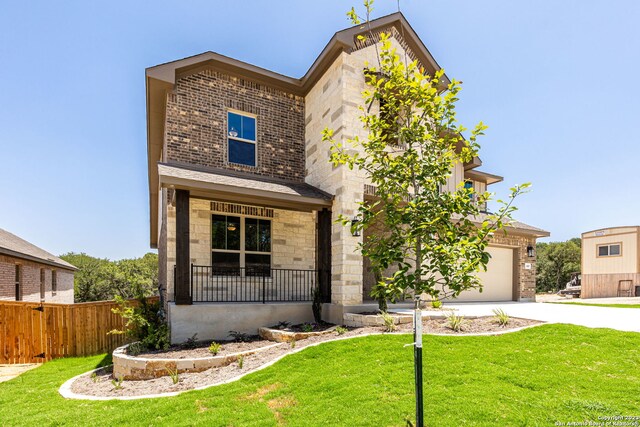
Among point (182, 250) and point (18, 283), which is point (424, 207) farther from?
point (18, 283)

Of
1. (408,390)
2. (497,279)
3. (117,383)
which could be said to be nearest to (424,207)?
(408,390)

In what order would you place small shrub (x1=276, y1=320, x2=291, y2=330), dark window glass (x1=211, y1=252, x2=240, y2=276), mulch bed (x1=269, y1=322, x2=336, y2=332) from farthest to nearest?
dark window glass (x1=211, y1=252, x2=240, y2=276) → small shrub (x1=276, y1=320, x2=291, y2=330) → mulch bed (x1=269, y1=322, x2=336, y2=332)

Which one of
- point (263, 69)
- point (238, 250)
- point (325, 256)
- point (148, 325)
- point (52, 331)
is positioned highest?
point (263, 69)

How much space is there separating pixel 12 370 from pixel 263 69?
1060cm

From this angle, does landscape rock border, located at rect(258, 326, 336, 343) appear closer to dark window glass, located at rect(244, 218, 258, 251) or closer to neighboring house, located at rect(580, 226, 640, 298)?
dark window glass, located at rect(244, 218, 258, 251)

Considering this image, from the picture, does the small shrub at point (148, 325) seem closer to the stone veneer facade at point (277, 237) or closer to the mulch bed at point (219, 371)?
the mulch bed at point (219, 371)

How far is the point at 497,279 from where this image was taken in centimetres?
1415

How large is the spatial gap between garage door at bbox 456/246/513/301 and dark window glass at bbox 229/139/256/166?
9.55 metres

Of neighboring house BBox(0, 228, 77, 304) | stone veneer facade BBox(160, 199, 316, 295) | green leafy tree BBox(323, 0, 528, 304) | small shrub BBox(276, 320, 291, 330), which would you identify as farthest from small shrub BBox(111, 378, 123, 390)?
neighboring house BBox(0, 228, 77, 304)

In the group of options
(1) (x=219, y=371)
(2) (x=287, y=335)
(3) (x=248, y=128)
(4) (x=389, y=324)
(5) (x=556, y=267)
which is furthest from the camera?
(5) (x=556, y=267)

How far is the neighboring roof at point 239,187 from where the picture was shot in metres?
7.66

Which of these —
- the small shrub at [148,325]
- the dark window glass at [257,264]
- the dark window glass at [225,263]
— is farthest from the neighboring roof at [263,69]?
the small shrub at [148,325]

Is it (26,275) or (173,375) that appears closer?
(173,375)

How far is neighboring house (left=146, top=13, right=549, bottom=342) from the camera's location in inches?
330
